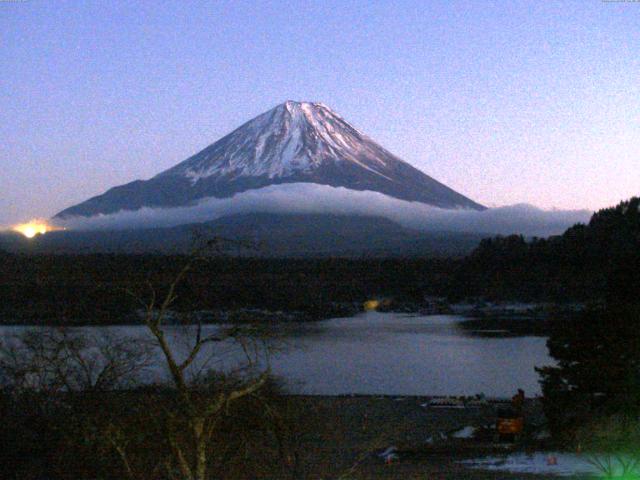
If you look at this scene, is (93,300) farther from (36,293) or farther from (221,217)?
(221,217)

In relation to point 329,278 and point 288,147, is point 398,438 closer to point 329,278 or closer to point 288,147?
point 329,278

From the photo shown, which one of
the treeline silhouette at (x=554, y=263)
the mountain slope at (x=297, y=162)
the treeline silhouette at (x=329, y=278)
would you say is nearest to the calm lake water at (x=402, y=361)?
the treeline silhouette at (x=329, y=278)

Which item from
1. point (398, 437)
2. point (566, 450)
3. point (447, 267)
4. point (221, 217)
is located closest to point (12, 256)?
point (447, 267)

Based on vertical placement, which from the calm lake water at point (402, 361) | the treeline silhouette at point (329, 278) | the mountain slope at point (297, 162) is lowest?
the calm lake water at point (402, 361)

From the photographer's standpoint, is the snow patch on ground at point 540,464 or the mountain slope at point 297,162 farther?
the mountain slope at point 297,162

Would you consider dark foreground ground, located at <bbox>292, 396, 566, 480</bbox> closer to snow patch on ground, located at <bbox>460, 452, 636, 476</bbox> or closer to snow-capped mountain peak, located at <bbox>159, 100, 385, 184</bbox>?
snow patch on ground, located at <bbox>460, 452, 636, 476</bbox>

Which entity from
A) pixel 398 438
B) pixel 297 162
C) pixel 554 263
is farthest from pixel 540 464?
pixel 297 162

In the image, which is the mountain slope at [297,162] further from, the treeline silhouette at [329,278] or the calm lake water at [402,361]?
the calm lake water at [402,361]
